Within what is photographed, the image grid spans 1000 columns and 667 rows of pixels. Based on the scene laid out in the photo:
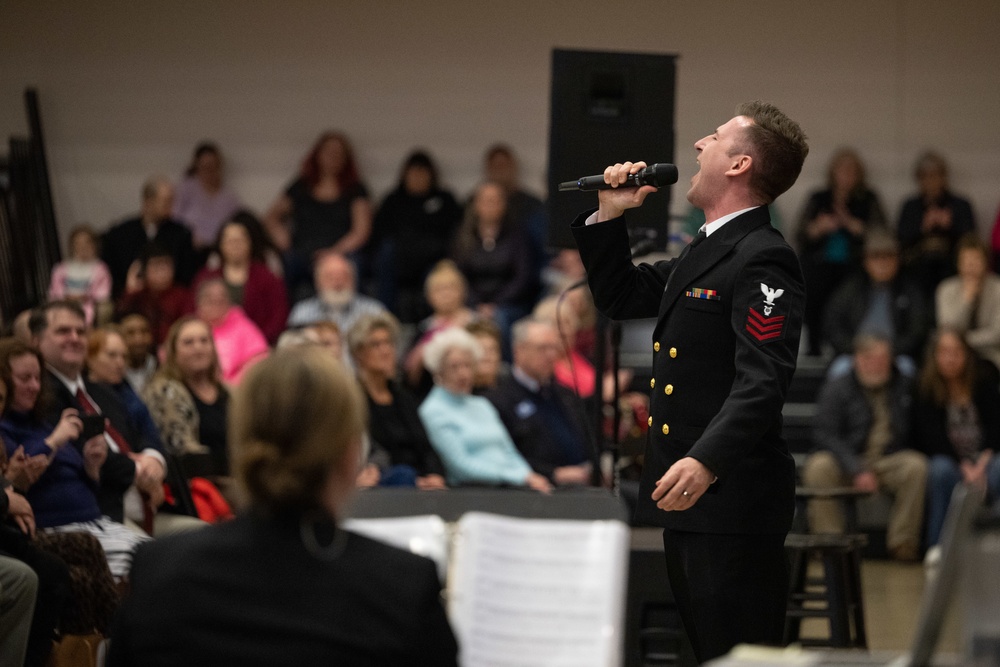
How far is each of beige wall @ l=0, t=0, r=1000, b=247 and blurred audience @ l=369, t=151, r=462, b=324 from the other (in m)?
0.58

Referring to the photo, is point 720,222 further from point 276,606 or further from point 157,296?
point 157,296

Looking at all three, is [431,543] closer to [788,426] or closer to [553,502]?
[553,502]

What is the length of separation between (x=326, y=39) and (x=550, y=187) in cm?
540

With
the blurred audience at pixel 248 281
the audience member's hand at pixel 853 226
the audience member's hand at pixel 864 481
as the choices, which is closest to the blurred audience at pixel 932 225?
the audience member's hand at pixel 853 226

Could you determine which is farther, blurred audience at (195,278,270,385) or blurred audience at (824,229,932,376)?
blurred audience at (824,229,932,376)

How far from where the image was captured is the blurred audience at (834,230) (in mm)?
7949

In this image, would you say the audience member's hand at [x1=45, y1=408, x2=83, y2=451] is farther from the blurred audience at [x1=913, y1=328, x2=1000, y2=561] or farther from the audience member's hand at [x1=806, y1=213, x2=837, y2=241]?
the audience member's hand at [x1=806, y1=213, x2=837, y2=241]

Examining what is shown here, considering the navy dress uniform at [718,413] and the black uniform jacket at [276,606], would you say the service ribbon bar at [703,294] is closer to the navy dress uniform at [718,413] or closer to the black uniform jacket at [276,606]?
the navy dress uniform at [718,413]

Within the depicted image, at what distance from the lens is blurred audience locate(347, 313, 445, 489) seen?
5239 millimetres

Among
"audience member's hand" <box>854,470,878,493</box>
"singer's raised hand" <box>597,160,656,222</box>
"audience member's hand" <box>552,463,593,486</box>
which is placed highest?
"singer's raised hand" <box>597,160,656,222</box>

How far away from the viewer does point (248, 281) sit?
716 cm

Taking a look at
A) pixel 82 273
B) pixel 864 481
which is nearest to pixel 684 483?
pixel 864 481

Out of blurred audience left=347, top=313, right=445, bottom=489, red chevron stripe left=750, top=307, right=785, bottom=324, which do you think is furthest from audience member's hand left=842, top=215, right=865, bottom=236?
red chevron stripe left=750, top=307, right=785, bottom=324

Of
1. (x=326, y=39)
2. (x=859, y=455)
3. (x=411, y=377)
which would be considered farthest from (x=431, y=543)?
(x=326, y=39)
